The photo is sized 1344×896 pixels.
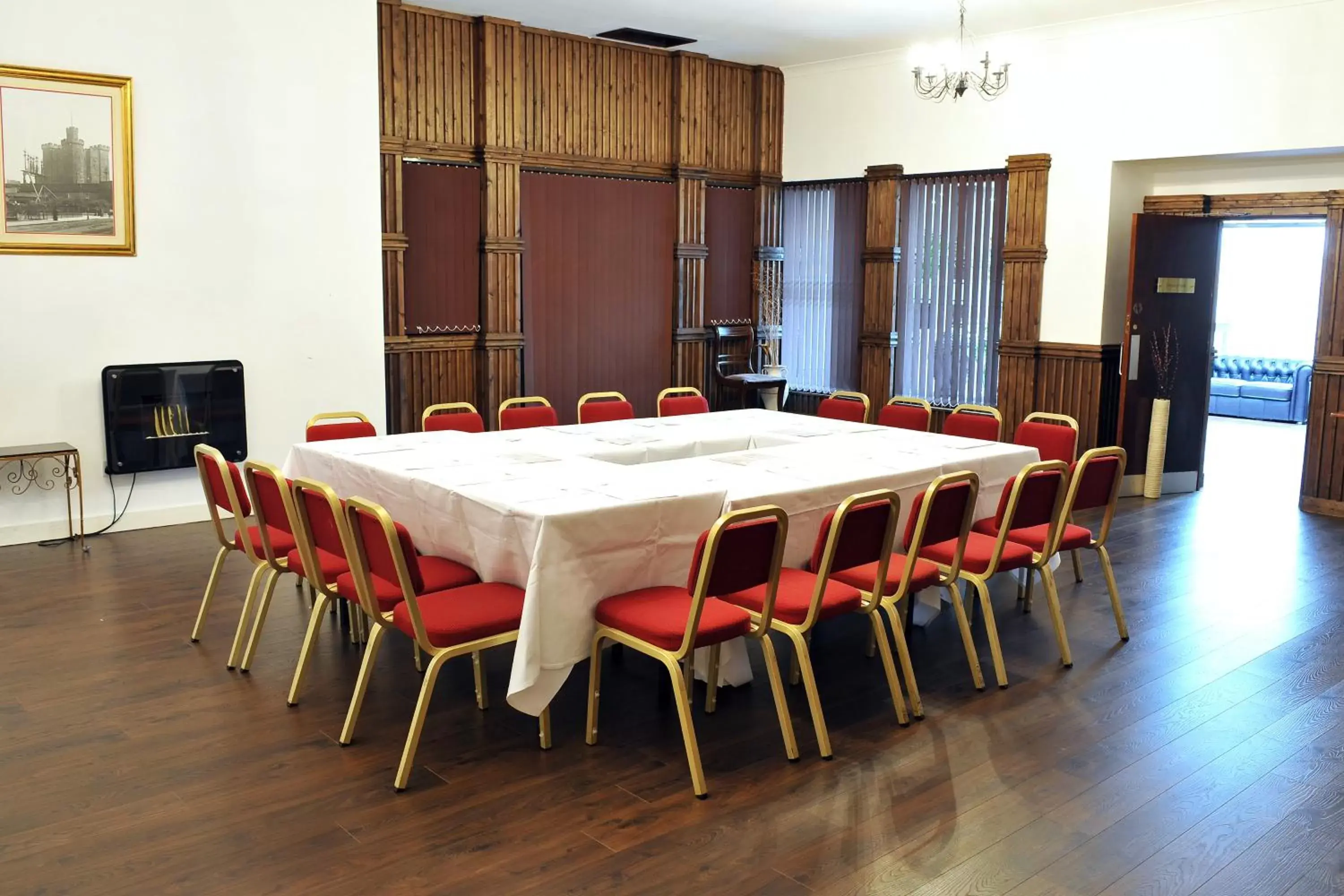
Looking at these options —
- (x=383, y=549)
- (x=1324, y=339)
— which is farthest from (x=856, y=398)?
(x=383, y=549)

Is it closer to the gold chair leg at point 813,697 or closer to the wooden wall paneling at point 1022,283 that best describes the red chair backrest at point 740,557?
the gold chair leg at point 813,697

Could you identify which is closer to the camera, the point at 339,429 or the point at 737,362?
the point at 339,429

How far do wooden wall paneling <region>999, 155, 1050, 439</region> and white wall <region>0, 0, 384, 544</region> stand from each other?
4.91 meters

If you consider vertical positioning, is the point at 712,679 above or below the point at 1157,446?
below

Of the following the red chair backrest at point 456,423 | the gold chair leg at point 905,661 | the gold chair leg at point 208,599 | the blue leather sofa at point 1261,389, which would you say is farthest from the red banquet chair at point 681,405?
the blue leather sofa at point 1261,389

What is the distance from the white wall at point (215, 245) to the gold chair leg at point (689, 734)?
4.78 metres

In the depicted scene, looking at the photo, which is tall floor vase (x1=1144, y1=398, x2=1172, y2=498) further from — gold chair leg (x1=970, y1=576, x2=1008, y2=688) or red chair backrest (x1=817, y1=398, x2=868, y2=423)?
gold chair leg (x1=970, y1=576, x2=1008, y2=688)

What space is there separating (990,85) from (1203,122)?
1.62m

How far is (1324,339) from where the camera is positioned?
8352 mm

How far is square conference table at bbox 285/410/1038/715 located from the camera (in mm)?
4008

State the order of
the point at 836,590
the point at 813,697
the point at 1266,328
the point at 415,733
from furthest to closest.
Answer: the point at 1266,328
the point at 836,590
the point at 813,697
the point at 415,733

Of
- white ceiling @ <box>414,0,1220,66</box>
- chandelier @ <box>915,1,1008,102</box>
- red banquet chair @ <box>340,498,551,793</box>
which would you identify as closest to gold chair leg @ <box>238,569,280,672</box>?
red banquet chair @ <box>340,498,551,793</box>

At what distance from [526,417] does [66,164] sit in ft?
9.83

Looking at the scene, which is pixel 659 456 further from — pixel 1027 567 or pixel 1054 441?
pixel 1054 441
